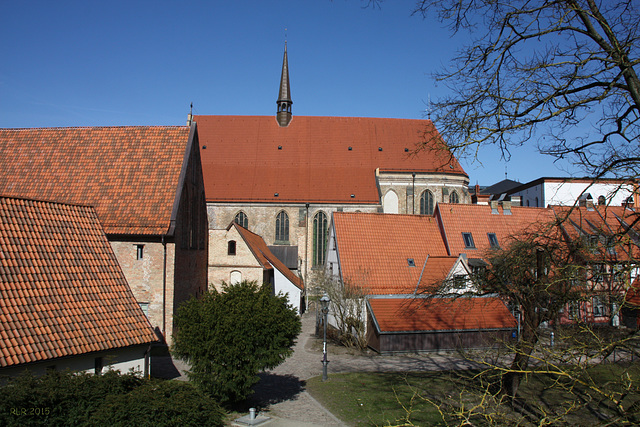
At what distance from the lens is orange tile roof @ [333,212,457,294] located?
2248cm

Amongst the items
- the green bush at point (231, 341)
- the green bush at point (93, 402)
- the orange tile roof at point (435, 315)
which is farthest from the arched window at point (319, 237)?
the green bush at point (93, 402)

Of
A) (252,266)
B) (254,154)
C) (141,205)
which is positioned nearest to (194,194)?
(141,205)

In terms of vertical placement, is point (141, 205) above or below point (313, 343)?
above

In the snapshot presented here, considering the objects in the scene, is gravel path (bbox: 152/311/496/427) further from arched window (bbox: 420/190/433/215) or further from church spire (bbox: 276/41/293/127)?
church spire (bbox: 276/41/293/127)

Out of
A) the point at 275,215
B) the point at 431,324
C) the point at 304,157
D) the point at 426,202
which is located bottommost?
the point at 431,324

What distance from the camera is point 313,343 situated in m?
22.5

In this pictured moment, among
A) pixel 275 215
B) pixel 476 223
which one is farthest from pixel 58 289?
pixel 275 215

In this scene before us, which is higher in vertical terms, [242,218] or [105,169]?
[105,169]

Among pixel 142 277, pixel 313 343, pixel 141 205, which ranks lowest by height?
pixel 313 343

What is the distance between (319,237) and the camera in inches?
1532

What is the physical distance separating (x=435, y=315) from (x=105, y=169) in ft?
46.8

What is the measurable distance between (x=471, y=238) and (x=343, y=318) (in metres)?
9.13

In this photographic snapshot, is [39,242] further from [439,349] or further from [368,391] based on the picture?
[439,349]

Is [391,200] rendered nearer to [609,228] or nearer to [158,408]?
[158,408]
